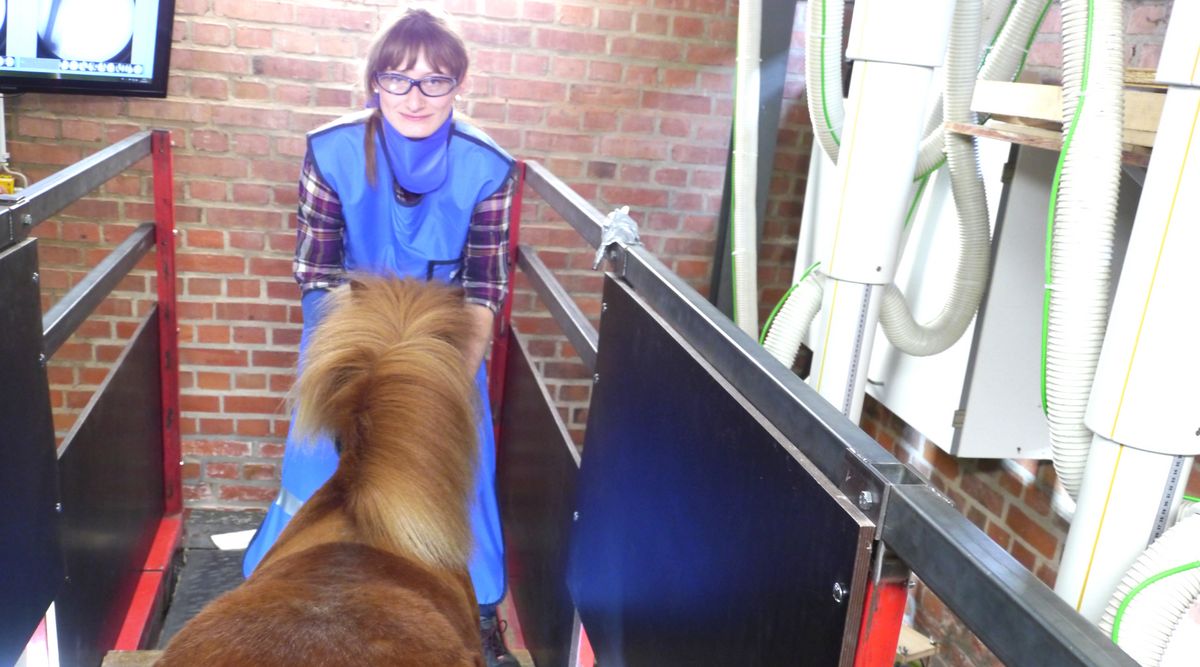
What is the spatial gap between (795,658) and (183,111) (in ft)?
9.03

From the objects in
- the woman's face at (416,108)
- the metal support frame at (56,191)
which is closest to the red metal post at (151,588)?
the metal support frame at (56,191)

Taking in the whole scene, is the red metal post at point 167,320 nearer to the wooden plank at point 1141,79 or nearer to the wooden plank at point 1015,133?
the wooden plank at point 1015,133

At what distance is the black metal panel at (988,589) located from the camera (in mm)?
557

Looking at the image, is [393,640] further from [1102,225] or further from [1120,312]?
[1102,225]

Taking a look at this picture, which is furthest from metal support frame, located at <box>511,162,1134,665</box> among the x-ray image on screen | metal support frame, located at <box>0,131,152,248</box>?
the x-ray image on screen

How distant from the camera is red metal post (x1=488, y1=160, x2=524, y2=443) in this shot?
291 centimetres

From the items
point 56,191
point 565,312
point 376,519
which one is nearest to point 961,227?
point 565,312

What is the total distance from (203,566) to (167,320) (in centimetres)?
76

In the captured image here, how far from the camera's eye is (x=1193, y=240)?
121 centimetres

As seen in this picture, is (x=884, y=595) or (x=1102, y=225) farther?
(x=1102, y=225)

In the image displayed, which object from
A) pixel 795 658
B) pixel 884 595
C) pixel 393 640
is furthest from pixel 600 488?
pixel 884 595

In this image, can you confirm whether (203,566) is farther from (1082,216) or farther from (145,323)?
(1082,216)

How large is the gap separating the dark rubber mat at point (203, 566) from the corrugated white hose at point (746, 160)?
1.70 metres

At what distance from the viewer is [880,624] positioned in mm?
752
